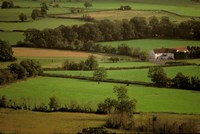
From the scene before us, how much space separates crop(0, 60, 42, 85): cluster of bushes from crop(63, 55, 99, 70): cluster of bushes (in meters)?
1.08

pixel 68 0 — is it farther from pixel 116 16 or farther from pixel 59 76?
pixel 59 76

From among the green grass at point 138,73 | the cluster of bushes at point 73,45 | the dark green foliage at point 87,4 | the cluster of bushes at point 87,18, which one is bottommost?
the green grass at point 138,73

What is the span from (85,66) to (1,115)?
456 centimetres

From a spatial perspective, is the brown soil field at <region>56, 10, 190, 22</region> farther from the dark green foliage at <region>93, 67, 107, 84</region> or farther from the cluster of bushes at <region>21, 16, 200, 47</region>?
the dark green foliage at <region>93, 67, 107, 84</region>

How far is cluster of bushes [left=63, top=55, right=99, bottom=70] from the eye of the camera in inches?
770

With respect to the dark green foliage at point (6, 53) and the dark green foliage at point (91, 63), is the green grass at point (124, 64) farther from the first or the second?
the dark green foliage at point (6, 53)

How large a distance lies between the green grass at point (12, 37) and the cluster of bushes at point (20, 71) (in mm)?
2305

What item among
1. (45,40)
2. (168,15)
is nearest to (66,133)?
(45,40)

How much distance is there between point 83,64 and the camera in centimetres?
1962

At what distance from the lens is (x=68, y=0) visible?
→ 2512 cm

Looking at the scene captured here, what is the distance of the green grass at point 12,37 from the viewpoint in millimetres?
21263

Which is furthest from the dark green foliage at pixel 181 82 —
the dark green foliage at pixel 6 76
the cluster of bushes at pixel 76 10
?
the cluster of bushes at pixel 76 10

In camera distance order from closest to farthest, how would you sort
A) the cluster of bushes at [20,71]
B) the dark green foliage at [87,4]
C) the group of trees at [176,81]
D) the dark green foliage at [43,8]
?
the group of trees at [176,81] → the cluster of bushes at [20,71] → the dark green foliage at [43,8] → the dark green foliage at [87,4]

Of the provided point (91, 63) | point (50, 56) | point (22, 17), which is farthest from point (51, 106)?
point (22, 17)
